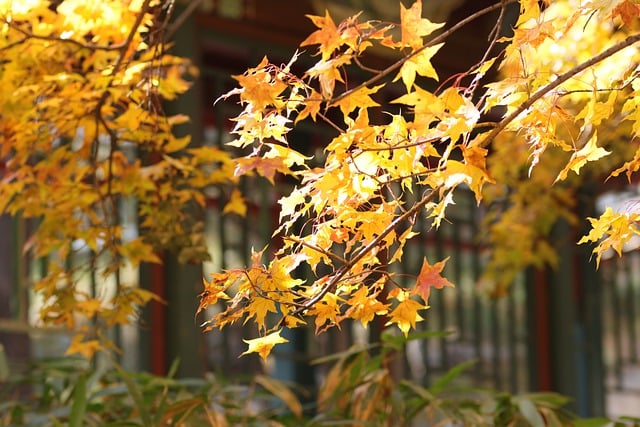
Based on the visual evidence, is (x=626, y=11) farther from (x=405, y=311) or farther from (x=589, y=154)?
(x=405, y=311)

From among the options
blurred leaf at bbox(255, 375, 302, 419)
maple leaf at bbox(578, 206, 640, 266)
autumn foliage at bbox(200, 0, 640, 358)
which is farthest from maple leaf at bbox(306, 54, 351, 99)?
blurred leaf at bbox(255, 375, 302, 419)

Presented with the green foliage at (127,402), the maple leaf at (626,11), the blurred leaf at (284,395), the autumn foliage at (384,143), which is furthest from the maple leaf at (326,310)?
the blurred leaf at (284,395)

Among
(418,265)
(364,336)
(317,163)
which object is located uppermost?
(317,163)

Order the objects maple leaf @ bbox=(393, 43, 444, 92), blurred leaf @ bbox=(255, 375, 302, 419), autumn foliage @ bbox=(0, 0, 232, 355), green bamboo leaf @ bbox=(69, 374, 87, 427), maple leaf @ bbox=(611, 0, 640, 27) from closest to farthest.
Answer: maple leaf @ bbox=(611, 0, 640, 27), maple leaf @ bbox=(393, 43, 444, 92), autumn foliage @ bbox=(0, 0, 232, 355), green bamboo leaf @ bbox=(69, 374, 87, 427), blurred leaf @ bbox=(255, 375, 302, 419)

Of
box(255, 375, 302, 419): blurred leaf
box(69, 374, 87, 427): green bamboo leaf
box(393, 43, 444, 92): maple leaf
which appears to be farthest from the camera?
box(255, 375, 302, 419): blurred leaf

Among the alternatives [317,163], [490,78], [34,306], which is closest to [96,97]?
[34,306]

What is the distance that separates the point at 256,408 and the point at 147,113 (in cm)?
319

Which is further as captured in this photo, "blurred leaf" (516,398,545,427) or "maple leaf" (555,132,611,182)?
"blurred leaf" (516,398,545,427)

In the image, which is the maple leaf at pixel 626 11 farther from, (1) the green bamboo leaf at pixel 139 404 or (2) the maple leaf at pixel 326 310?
(1) the green bamboo leaf at pixel 139 404

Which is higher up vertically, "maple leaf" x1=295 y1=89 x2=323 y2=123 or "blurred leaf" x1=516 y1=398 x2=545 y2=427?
"maple leaf" x1=295 y1=89 x2=323 y2=123

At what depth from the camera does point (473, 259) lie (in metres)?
5.27

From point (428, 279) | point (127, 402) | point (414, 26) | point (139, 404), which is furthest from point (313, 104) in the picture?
point (127, 402)

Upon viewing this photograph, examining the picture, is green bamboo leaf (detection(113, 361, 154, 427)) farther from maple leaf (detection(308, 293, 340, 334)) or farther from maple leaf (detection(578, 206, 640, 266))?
maple leaf (detection(578, 206, 640, 266))

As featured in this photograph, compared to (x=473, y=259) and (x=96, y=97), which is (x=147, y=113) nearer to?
(x=96, y=97)
